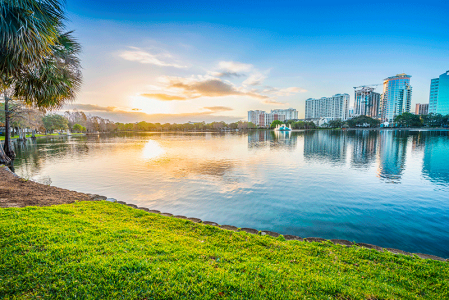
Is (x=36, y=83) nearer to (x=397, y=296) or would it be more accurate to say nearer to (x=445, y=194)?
(x=397, y=296)

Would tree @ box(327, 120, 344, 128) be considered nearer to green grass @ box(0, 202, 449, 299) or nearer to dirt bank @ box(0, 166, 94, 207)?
green grass @ box(0, 202, 449, 299)

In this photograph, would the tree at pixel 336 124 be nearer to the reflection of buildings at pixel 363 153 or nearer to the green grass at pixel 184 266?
the reflection of buildings at pixel 363 153

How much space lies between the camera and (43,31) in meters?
7.16

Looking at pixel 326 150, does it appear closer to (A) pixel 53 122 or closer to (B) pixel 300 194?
(B) pixel 300 194

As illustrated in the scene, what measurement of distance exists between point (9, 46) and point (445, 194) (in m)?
22.3

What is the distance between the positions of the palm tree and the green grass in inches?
204

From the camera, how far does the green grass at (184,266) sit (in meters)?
3.86

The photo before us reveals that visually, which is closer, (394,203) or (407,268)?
(407,268)

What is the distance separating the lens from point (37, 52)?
727cm

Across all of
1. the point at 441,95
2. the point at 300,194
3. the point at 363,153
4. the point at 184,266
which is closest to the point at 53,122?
the point at 300,194

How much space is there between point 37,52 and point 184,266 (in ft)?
28.0

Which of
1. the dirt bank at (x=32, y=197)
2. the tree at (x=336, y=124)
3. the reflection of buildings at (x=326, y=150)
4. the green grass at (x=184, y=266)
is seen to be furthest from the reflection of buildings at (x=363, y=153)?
the tree at (x=336, y=124)

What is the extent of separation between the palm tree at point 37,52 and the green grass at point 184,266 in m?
5.18

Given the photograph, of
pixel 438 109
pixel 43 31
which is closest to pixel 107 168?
pixel 43 31
